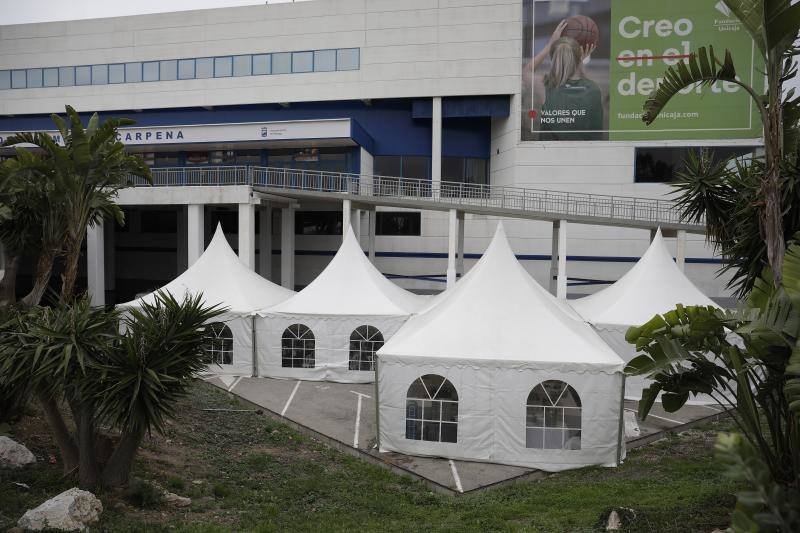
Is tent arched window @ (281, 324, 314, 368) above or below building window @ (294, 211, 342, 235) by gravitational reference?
below

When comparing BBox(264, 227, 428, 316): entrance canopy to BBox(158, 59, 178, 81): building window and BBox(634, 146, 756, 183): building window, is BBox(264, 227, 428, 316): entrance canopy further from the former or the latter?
BBox(158, 59, 178, 81): building window

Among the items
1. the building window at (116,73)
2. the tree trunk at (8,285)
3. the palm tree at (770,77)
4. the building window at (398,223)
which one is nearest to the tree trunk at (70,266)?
the tree trunk at (8,285)

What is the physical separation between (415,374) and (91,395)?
480 centimetres

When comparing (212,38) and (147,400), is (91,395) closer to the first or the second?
(147,400)

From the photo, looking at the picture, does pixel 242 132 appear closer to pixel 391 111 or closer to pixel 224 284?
pixel 391 111

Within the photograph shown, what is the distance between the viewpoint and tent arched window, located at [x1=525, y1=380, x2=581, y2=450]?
9398 mm

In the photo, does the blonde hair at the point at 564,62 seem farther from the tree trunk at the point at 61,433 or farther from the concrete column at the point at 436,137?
the tree trunk at the point at 61,433

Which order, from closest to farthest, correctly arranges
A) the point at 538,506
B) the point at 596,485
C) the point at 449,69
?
the point at 538,506
the point at 596,485
the point at 449,69

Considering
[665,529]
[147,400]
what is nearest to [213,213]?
[147,400]

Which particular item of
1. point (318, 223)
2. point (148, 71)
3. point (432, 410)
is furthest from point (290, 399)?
point (148, 71)

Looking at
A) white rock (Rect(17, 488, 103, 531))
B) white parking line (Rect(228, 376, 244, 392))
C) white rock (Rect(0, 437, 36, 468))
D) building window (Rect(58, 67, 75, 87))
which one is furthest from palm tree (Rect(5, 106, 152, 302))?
building window (Rect(58, 67, 75, 87))

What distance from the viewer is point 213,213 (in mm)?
33594

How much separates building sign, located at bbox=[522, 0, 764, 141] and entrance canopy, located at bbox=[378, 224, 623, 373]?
1771 centimetres

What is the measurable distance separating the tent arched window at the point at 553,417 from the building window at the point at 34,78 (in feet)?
108
